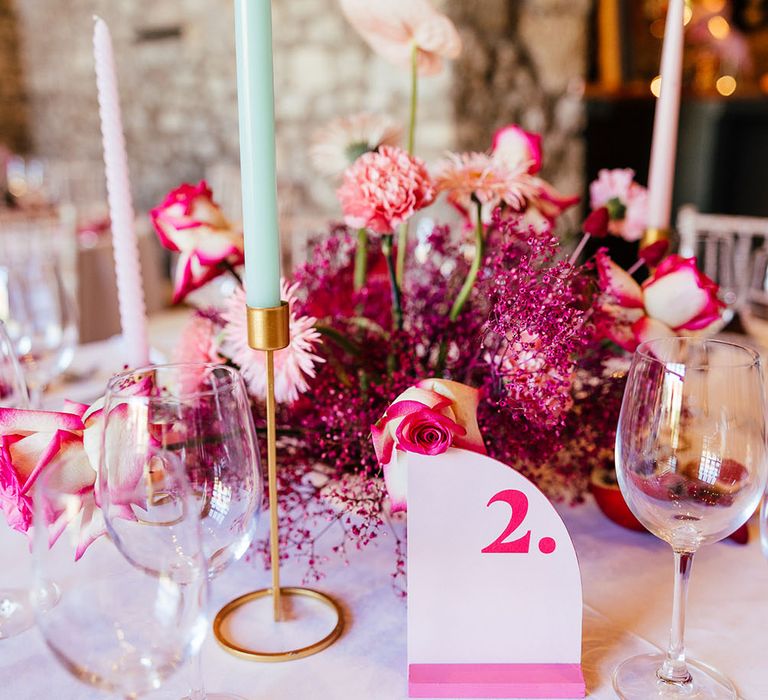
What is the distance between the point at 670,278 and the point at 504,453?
9.0 inches

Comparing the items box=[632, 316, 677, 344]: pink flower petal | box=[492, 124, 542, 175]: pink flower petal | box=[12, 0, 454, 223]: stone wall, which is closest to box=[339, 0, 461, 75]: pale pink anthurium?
box=[492, 124, 542, 175]: pink flower petal

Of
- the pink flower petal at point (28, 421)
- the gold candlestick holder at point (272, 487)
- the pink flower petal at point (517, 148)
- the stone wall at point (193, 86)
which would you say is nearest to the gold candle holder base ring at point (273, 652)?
the gold candlestick holder at point (272, 487)

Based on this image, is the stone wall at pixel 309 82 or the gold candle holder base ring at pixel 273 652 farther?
the stone wall at pixel 309 82

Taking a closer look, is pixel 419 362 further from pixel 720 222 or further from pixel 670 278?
pixel 720 222

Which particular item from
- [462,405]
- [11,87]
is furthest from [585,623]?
[11,87]

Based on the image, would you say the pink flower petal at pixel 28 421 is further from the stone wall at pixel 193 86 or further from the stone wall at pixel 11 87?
the stone wall at pixel 11 87

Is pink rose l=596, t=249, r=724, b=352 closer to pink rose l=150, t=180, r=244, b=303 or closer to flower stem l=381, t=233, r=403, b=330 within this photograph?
flower stem l=381, t=233, r=403, b=330

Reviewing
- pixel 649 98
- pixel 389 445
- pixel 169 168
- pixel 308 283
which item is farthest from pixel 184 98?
pixel 389 445

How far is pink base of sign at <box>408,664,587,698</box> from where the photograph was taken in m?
0.59

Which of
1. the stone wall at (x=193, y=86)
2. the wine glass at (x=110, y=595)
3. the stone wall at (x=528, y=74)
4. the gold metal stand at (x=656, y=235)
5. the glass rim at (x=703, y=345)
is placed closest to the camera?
the wine glass at (x=110, y=595)

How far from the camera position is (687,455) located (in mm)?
580

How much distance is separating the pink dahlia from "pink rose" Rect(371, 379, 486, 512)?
184 mm

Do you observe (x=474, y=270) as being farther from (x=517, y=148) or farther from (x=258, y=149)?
(x=258, y=149)

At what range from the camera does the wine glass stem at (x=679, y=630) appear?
60cm
